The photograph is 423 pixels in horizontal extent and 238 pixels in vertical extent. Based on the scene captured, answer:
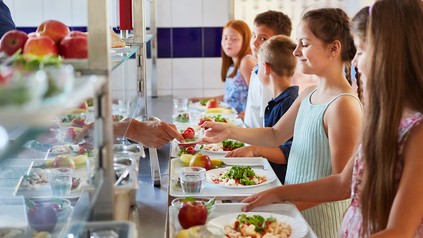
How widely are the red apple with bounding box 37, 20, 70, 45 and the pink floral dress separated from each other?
0.91 m

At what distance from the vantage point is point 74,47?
135 centimetres

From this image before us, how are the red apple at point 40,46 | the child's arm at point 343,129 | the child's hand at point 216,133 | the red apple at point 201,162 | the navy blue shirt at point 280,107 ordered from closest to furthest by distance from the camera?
the red apple at point 40,46 → the child's arm at point 343,129 → the red apple at point 201,162 → the child's hand at point 216,133 → the navy blue shirt at point 280,107

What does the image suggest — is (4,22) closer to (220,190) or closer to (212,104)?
(220,190)

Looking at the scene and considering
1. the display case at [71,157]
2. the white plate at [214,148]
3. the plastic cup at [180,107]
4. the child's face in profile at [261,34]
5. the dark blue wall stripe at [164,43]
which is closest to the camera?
the display case at [71,157]

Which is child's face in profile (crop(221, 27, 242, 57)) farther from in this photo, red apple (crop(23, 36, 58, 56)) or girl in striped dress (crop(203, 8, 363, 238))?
red apple (crop(23, 36, 58, 56))

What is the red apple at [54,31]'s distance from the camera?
1413mm

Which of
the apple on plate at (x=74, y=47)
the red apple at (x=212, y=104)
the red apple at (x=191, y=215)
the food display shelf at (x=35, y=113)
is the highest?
the apple on plate at (x=74, y=47)

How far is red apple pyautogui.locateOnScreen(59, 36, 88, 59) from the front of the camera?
4.39ft

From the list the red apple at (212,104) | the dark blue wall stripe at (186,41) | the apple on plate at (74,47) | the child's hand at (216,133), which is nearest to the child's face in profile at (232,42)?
the red apple at (212,104)

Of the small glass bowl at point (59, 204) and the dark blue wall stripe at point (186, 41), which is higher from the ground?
the dark blue wall stripe at point (186, 41)

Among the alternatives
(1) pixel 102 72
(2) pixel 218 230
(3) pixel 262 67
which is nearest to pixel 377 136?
(2) pixel 218 230

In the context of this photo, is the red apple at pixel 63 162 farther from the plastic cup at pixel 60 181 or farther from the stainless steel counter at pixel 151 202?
the stainless steel counter at pixel 151 202

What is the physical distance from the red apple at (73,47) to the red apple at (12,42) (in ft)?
0.32

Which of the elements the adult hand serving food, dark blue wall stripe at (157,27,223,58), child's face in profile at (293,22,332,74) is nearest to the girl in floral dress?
child's face in profile at (293,22,332,74)
